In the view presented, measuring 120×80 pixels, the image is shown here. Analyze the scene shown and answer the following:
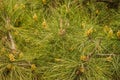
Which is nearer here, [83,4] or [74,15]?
[74,15]

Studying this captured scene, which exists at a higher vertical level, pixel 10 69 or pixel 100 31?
pixel 100 31

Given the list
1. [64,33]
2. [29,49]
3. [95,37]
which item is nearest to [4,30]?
[29,49]

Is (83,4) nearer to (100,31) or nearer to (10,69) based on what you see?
(100,31)

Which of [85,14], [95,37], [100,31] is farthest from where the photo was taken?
[85,14]

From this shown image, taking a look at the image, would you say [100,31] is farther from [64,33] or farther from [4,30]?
[4,30]

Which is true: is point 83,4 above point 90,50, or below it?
above

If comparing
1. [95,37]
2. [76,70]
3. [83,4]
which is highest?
[83,4]

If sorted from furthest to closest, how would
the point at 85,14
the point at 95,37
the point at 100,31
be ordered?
1. the point at 85,14
2. the point at 100,31
3. the point at 95,37

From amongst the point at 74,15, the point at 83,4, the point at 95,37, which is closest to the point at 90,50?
the point at 95,37

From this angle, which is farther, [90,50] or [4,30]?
[4,30]
